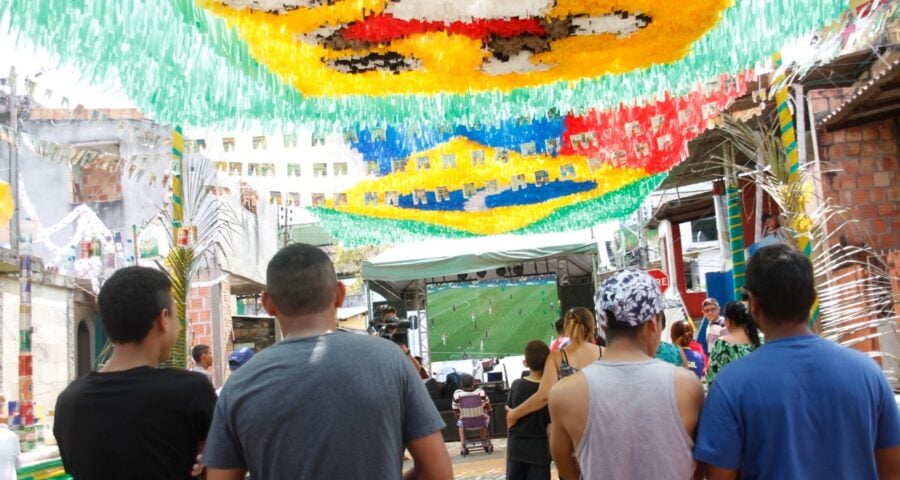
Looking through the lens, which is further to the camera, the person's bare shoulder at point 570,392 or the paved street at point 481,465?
the paved street at point 481,465

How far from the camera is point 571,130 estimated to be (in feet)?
25.4

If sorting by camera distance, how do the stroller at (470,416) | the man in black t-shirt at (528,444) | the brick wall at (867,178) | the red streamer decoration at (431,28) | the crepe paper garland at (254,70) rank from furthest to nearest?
the stroller at (470,416), the brick wall at (867,178), the red streamer decoration at (431,28), the man in black t-shirt at (528,444), the crepe paper garland at (254,70)

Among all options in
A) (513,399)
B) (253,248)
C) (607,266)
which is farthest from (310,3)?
(253,248)

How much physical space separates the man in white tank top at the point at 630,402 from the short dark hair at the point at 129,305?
1072 millimetres

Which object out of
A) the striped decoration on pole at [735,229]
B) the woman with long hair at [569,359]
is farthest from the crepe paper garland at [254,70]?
the striped decoration on pole at [735,229]

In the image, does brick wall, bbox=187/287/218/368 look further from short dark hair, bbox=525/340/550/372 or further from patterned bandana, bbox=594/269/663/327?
patterned bandana, bbox=594/269/663/327

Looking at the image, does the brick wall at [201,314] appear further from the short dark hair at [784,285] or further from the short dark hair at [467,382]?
the short dark hair at [784,285]

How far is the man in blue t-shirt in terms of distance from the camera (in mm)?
2062

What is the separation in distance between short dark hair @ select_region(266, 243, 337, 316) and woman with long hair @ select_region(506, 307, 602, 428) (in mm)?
2450

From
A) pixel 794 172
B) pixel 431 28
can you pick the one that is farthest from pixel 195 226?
pixel 794 172

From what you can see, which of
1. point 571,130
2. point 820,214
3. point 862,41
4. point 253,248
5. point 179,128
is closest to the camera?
point 820,214

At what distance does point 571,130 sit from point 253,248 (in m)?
11.8

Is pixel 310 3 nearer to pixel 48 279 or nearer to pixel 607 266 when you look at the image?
pixel 607 266

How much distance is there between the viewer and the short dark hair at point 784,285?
2.19 m
